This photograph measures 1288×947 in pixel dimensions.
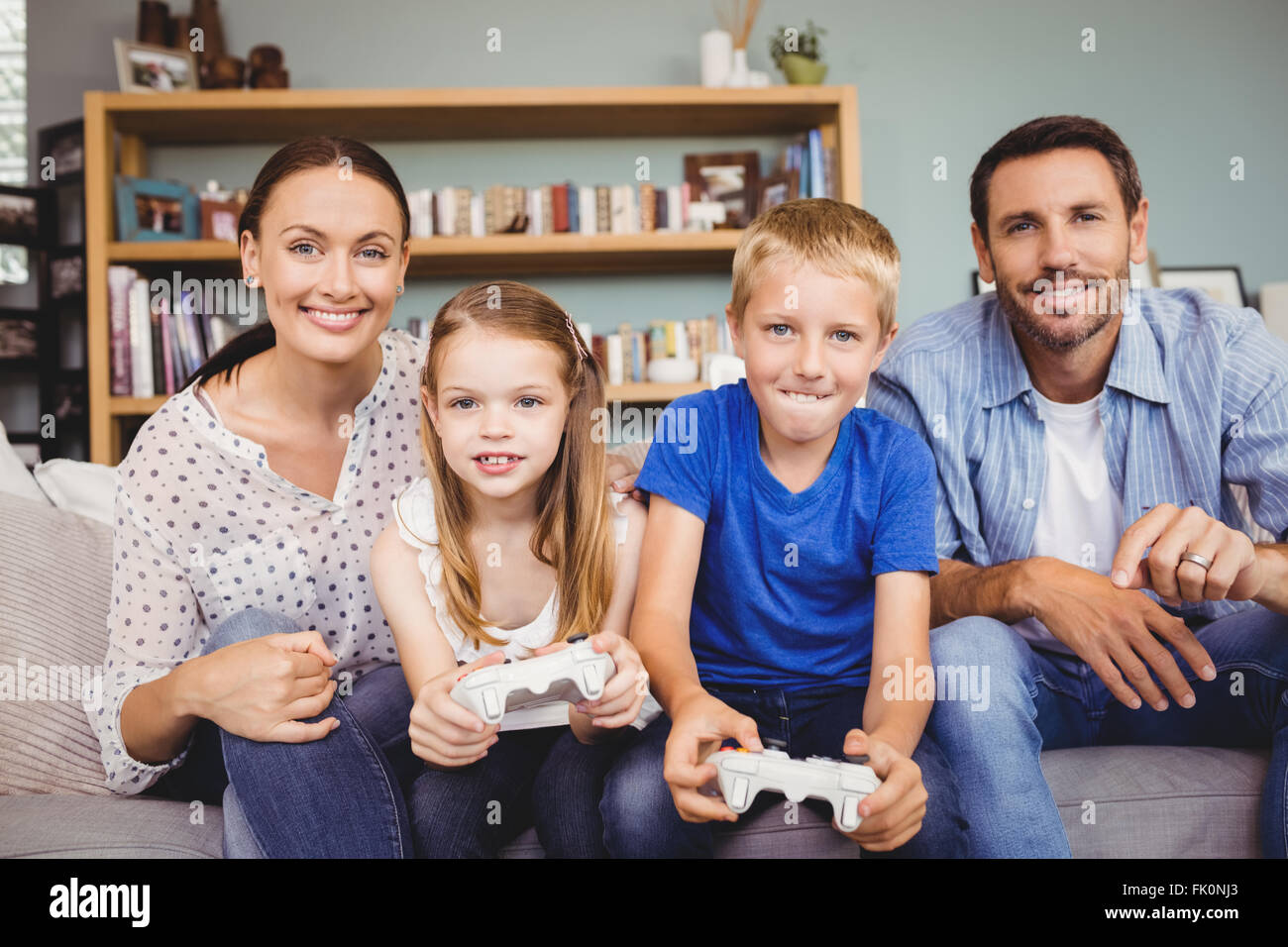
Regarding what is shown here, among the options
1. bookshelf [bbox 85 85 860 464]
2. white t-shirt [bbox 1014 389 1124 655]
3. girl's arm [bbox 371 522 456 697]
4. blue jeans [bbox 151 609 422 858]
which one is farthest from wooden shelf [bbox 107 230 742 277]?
blue jeans [bbox 151 609 422 858]

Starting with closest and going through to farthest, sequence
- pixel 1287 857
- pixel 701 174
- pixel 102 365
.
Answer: pixel 1287 857 → pixel 102 365 → pixel 701 174

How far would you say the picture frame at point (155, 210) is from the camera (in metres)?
3.01

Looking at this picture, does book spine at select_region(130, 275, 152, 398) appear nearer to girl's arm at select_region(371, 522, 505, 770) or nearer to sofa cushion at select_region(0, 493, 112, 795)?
sofa cushion at select_region(0, 493, 112, 795)

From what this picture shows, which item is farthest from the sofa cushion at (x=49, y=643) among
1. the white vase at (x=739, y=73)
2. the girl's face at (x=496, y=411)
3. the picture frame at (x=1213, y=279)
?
the picture frame at (x=1213, y=279)

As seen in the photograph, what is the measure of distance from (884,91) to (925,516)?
262 cm

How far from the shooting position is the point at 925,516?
3.90ft

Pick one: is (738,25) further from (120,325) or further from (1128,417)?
(1128,417)

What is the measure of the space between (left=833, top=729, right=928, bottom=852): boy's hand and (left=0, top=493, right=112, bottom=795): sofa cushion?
0.93 m

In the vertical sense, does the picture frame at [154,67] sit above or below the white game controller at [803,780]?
above

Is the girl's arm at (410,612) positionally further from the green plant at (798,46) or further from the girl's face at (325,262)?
the green plant at (798,46)

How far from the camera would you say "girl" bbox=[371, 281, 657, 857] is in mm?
1089
